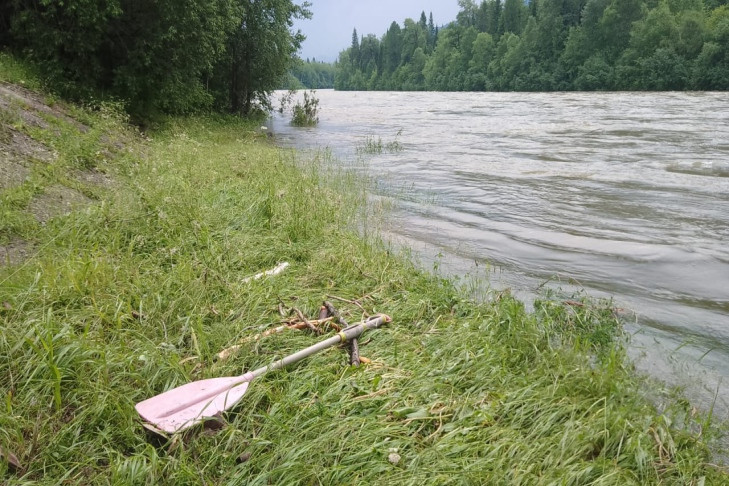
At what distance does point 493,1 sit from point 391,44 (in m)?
32.2

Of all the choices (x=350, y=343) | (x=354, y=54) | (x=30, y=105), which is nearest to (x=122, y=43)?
(x=30, y=105)

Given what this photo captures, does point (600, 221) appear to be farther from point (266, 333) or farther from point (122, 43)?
point (122, 43)

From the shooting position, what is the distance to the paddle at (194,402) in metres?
2.64

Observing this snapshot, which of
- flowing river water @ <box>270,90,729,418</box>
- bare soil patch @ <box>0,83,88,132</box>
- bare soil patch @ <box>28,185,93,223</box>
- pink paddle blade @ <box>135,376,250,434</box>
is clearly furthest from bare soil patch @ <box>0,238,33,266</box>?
bare soil patch @ <box>0,83,88,132</box>

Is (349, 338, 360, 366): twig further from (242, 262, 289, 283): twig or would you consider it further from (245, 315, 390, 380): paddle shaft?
(242, 262, 289, 283): twig

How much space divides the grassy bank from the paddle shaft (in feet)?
0.22

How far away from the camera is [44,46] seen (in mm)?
12922

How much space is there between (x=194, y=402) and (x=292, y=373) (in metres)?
0.65

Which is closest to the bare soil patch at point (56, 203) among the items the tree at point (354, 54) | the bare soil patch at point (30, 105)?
the bare soil patch at point (30, 105)

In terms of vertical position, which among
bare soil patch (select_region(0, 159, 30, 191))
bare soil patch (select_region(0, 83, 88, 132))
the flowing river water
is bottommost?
the flowing river water

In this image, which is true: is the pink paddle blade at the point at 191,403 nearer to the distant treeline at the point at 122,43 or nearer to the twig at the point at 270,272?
the twig at the point at 270,272

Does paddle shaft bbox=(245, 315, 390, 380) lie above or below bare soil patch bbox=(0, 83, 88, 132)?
below

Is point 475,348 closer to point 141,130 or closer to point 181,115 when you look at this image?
point 141,130

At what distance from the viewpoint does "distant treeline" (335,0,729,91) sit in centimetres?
5281
